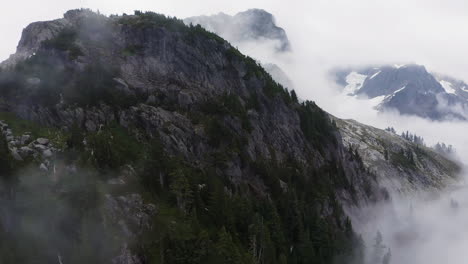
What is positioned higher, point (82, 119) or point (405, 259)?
point (82, 119)

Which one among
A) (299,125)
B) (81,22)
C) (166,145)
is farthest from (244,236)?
(81,22)

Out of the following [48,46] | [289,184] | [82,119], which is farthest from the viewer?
[289,184]

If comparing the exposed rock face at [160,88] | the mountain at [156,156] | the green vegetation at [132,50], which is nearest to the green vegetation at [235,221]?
the mountain at [156,156]

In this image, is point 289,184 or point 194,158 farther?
point 289,184

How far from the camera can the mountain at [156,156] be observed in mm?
75812

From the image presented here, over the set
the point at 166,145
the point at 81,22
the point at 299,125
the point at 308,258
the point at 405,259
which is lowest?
the point at 405,259

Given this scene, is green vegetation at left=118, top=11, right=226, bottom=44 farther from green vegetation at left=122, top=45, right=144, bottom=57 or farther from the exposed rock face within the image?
green vegetation at left=122, top=45, right=144, bottom=57

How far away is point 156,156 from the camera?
96.6m

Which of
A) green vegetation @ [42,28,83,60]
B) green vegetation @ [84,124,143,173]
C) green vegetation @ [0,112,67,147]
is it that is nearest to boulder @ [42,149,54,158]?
green vegetation @ [0,112,67,147]

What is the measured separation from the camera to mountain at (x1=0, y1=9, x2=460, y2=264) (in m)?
75.8

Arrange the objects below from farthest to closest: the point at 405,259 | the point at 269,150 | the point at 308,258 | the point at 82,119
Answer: the point at 405,259 < the point at 269,150 < the point at 308,258 < the point at 82,119

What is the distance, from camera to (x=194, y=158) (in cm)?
11569

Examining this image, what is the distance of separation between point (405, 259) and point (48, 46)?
18181 cm

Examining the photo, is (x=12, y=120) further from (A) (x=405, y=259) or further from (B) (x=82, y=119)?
(A) (x=405, y=259)
